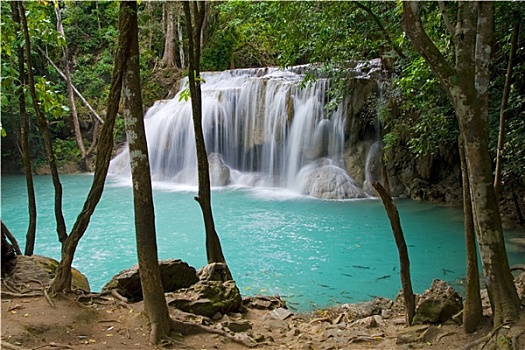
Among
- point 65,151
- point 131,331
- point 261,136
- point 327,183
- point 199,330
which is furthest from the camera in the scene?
point 65,151

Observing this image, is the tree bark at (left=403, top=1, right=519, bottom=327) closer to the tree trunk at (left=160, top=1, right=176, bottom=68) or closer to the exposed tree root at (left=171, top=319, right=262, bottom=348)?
the exposed tree root at (left=171, top=319, right=262, bottom=348)

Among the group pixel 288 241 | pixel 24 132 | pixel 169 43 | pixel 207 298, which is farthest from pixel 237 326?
pixel 169 43

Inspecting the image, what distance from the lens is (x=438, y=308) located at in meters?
3.61

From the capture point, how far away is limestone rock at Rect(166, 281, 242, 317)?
423 cm

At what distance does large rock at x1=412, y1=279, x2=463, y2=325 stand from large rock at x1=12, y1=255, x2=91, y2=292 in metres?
3.11

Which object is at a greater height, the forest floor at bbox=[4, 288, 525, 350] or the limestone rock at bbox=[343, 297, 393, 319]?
the forest floor at bbox=[4, 288, 525, 350]

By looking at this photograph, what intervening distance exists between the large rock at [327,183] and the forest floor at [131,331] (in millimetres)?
8578

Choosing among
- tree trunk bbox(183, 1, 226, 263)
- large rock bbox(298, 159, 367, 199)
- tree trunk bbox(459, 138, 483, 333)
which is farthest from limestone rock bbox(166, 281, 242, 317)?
large rock bbox(298, 159, 367, 199)

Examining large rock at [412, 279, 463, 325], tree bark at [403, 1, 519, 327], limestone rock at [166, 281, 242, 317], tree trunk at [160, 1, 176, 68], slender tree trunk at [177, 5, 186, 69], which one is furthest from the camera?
slender tree trunk at [177, 5, 186, 69]

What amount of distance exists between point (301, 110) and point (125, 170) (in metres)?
8.44

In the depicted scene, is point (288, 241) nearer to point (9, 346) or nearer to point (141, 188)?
point (141, 188)

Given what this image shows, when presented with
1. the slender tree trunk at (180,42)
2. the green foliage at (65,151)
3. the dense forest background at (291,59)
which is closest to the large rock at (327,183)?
the dense forest background at (291,59)

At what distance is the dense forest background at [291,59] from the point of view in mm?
5336

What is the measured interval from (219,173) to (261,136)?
6.58 feet
